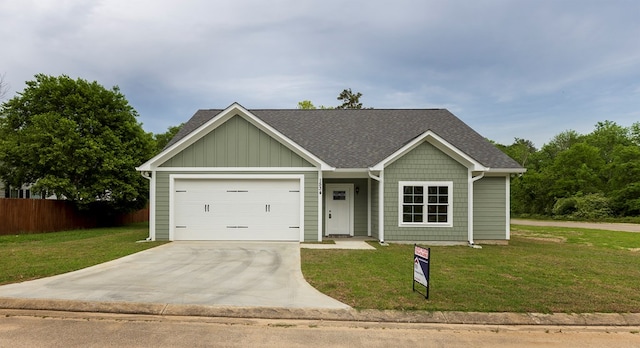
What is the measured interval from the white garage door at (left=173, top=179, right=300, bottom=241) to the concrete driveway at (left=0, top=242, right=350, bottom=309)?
2.75 metres

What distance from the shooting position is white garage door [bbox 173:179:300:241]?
13.4m

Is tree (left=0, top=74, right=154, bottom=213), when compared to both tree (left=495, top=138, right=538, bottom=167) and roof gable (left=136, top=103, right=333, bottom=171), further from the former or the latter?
tree (left=495, top=138, right=538, bottom=167)

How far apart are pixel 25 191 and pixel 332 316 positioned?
1238 inches

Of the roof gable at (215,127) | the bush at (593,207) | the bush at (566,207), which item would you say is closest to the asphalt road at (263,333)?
the roof gable at (215,127)

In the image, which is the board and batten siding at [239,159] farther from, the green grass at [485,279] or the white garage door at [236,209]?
the green grass at [485,279]

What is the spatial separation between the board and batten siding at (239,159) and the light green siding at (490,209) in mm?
6015

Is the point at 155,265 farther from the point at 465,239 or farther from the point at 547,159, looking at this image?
the point at 547,159

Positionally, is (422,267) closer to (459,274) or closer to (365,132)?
(459,274)

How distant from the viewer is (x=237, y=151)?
13328mm

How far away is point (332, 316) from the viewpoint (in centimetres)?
544

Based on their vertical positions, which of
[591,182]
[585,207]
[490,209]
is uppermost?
[591,182]

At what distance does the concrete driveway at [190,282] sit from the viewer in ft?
19.8

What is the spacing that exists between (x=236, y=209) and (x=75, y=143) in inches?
439

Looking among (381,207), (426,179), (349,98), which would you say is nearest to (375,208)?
(381,207)
